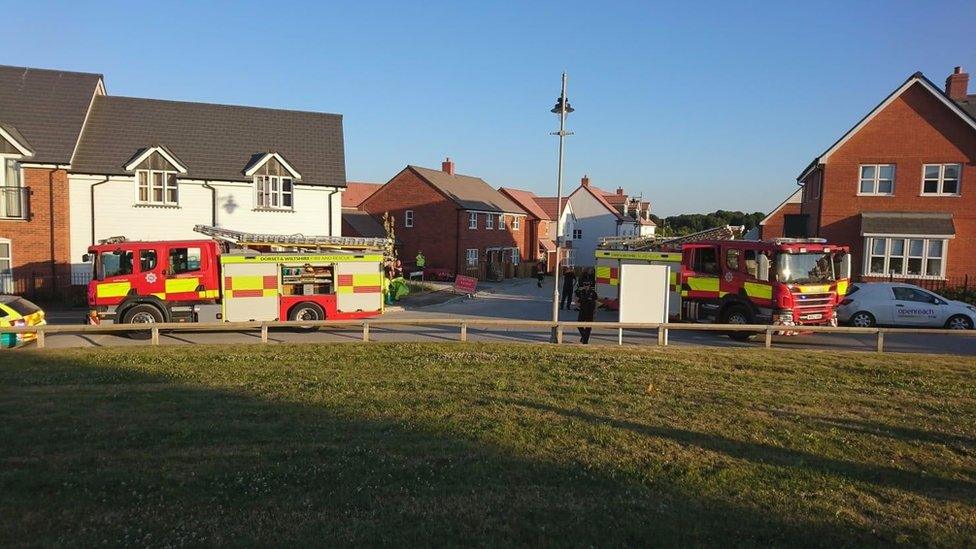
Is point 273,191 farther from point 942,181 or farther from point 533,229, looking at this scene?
point 533,229

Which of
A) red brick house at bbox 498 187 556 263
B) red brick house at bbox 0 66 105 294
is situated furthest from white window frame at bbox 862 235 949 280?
red brick house at bbox 0 66 105 294

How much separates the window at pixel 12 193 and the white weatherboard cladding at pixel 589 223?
162 ft

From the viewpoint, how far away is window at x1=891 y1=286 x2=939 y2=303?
19.6 meters

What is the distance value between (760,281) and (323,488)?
14.5 metres

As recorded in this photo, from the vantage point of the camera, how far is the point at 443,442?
752cm

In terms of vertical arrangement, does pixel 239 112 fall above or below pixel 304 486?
above

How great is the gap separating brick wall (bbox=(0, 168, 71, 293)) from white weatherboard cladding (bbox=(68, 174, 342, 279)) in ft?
1.63

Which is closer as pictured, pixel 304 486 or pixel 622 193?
pixel 304 486

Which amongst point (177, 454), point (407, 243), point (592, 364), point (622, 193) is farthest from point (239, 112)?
point (622, 193)

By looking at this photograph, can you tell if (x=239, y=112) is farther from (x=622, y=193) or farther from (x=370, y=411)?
(x=622, y=193)

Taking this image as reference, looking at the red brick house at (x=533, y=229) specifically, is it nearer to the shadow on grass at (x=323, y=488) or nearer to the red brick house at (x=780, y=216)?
the red brick house at (x=780, y=216)

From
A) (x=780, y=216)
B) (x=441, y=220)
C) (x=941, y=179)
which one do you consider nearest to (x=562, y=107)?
(x=941, y=179)

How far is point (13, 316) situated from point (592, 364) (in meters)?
13.4

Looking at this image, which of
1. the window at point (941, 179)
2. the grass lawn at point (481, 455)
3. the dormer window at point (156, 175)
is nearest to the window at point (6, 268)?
the dormer window at point (156, 175)
